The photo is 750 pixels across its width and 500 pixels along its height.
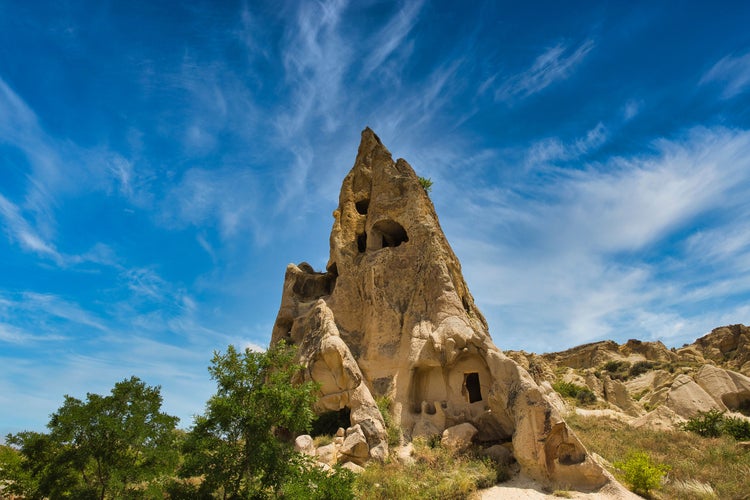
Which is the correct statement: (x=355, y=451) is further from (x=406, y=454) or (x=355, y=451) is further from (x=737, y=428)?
(x=737, y=428)

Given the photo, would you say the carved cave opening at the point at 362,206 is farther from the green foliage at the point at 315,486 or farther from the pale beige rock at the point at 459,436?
the green foliage at the point at 315,486

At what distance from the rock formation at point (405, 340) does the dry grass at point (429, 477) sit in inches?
44.0

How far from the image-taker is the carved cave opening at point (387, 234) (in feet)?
75.5

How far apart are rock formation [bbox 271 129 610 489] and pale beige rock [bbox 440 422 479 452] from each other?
0.52m

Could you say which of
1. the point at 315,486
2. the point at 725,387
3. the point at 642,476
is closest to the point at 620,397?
the point at 725,387

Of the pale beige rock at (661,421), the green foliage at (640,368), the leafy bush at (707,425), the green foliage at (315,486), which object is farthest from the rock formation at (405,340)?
the green foliage at (640,368)

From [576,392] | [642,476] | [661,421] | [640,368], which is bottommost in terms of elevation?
[642,476]

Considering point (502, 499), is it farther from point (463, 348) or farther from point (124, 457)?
point (124, 457)

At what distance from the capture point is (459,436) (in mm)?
14859

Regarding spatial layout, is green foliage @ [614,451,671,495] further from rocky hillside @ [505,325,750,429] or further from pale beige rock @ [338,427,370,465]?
rocky hillside @ [505,325,750,429]

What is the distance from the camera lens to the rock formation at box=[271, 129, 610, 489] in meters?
13.1

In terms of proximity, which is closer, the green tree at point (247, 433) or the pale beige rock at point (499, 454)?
the green tree at point (247, 433)

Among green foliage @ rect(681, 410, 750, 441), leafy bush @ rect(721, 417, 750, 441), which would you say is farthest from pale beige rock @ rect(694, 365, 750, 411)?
leafy bush @ rect(721, 417, 750, 441)

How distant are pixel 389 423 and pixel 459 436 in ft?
8.48
